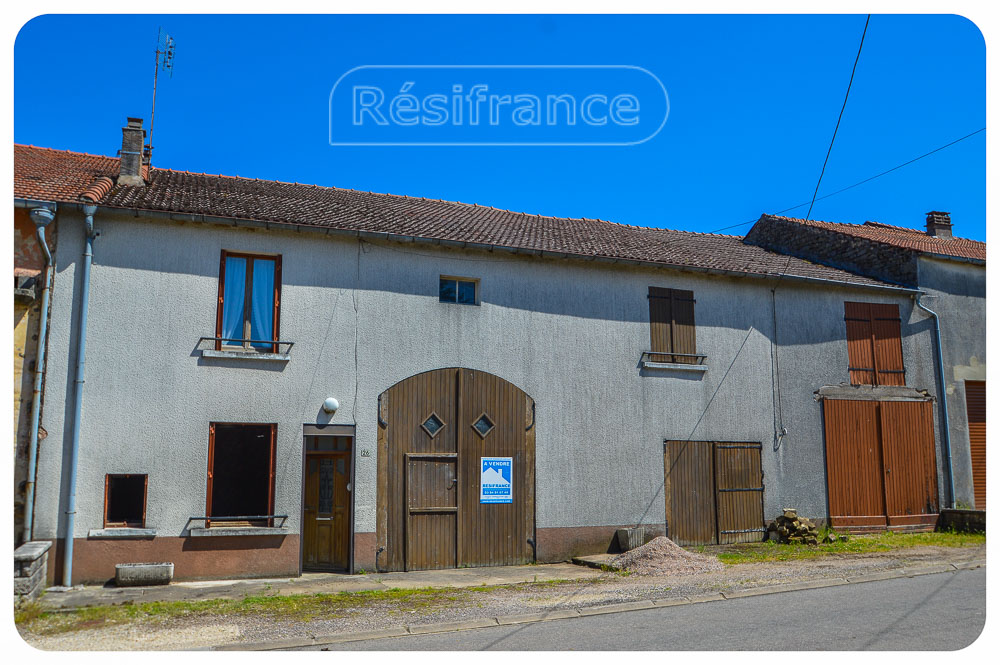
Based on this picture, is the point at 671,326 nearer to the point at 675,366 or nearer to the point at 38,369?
the point at 675,366

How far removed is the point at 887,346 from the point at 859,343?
0.64m

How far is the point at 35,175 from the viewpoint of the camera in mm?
12219

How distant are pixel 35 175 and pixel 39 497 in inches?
195

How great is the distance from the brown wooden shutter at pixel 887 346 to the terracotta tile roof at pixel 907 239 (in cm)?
153

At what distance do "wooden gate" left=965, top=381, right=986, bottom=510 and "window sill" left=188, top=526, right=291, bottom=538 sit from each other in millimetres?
13618

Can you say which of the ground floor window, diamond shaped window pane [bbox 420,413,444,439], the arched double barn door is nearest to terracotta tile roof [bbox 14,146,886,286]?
the arched double barn door

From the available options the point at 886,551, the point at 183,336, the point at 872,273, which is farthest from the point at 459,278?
the point at 872,273

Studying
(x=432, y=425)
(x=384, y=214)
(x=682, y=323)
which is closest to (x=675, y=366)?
(x=682, y=323)

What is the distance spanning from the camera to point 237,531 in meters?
11.2

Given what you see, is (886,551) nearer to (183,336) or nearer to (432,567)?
(432,567)

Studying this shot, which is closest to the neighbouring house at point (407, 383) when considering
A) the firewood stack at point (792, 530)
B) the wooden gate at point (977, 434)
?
the firewood stack at point (792, 530)

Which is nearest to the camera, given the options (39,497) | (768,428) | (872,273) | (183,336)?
(39,497)

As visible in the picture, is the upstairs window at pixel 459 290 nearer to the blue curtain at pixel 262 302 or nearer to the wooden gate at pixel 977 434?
the blue curtain at pixel 262 302

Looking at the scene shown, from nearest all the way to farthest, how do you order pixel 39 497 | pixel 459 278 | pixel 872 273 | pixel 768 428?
pixel 39 497 < pixel 459 278 < pixel 768 428 < pixel 872 273
